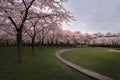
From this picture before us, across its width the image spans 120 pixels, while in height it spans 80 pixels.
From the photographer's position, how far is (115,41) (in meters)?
114

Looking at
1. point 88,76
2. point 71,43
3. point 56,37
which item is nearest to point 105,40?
point 71,43

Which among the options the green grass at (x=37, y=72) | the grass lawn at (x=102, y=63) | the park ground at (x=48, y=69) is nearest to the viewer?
the green grass at (x=37, y=72)

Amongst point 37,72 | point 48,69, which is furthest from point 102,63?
point 37,72

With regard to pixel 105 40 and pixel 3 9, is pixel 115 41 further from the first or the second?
pixel 3 9

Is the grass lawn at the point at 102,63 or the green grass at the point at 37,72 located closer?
the green grass at the point at 37,72

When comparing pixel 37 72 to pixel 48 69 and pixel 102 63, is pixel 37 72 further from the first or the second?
pixel 102 63

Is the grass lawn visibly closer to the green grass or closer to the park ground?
the park ground

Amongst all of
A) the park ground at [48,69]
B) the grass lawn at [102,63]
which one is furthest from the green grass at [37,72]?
the grass lawn at [102,63]

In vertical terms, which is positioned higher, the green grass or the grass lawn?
the green grass

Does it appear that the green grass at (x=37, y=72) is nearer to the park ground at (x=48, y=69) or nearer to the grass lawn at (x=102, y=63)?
the park ground at (x=48, y=69)

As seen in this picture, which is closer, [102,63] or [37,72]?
[37,72]

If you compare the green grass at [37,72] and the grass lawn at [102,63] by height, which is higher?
the green grass at [37,72]

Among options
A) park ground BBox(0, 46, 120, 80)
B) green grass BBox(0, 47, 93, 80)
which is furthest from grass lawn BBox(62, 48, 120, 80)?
green grass BBox(0, 47, 93, 80)

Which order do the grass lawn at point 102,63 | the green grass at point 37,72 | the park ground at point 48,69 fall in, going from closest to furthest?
the green grass at point 37,72 → the park ground at point 48,69 → the grass lawn at point 102,63
